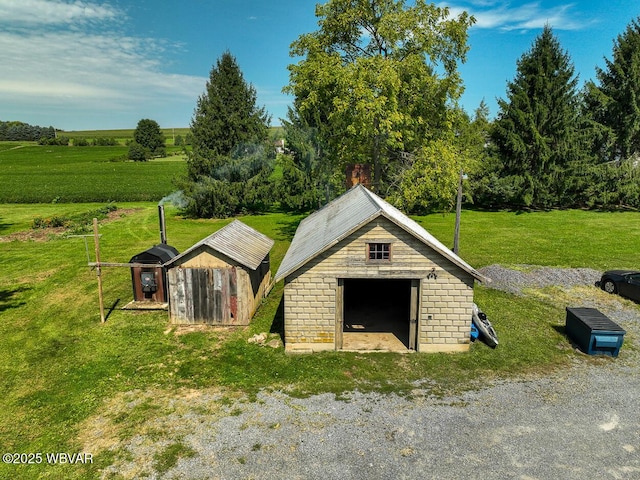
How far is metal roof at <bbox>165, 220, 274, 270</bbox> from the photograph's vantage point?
52.6 feet

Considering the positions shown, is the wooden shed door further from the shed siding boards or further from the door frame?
the door frame

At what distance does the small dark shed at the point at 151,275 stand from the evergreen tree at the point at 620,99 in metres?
44.2

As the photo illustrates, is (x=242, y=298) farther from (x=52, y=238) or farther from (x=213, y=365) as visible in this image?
(x=52, y=238)

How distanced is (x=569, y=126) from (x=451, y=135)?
2174 cm

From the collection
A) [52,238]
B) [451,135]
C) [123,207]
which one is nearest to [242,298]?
[451,135]

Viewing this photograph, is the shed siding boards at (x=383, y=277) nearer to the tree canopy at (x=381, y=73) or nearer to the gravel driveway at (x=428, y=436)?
the gravel driveway at (x=428, y=436)

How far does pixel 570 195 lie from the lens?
140ft

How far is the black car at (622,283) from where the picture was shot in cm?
1884

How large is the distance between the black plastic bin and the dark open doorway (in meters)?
5.98

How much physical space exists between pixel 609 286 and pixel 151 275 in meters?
21.7

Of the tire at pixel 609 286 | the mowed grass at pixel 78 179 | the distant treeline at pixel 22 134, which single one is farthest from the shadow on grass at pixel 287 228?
the distant treeline at pixel 22 134

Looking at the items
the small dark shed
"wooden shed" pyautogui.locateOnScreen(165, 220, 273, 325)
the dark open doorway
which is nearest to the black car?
the dark open doorway

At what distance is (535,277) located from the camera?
2202 centimetres

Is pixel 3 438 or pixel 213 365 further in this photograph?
pixel 213 365
